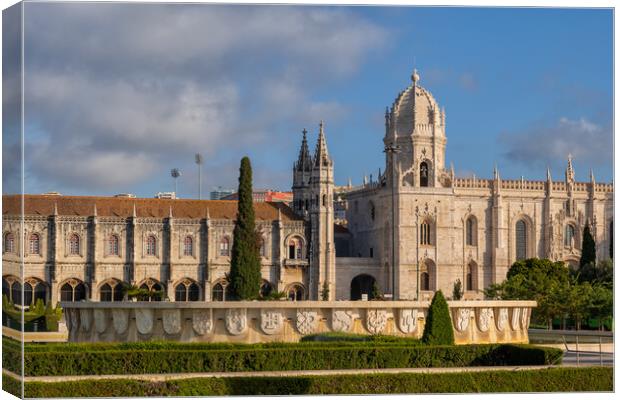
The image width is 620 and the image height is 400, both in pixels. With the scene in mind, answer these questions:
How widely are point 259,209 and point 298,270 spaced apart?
176 inches

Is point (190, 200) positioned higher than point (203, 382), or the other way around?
point (190, 200)

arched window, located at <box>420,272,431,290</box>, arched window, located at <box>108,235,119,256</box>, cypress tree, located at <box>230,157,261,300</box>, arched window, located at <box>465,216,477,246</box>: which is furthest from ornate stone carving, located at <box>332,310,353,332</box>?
arched window, located at <box>465,216,477,246</box>

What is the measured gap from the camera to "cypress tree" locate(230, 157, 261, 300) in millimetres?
56906

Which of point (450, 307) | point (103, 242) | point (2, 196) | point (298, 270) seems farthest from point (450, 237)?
point (2, 196)

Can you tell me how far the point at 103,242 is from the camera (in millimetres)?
69688

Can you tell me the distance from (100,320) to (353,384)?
9180 millimetres

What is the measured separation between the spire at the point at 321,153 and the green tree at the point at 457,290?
10382 mm

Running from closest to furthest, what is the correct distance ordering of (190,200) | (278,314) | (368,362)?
(368,362)
(278,314)
(190,200)

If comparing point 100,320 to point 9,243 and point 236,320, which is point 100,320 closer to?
point 236,320

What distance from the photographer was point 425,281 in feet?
243

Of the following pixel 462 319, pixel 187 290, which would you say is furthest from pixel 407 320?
pixel 187 290

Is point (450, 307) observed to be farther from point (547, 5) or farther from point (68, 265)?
point (68, 265)

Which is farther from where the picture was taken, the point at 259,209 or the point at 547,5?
the point at 259,209

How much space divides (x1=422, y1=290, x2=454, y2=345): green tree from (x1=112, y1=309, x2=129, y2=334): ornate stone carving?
7229 mm
